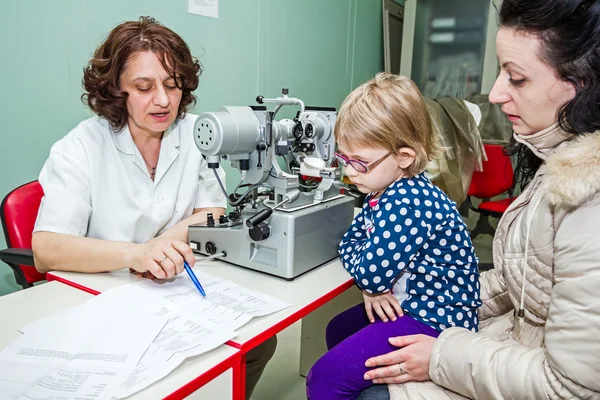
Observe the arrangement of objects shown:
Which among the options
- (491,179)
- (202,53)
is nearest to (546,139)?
(202,53)

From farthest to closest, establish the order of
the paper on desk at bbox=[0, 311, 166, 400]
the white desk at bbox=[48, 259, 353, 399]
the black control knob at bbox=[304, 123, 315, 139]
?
the black control knob at bbox=[304, 123, 315, 139]
the white desk at bbox=[48, 259, 353, 399]
the paper on desk at bbox=[0, 311, 166, 400]

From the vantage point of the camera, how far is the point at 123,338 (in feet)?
2.85

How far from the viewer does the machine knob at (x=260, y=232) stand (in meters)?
1.20

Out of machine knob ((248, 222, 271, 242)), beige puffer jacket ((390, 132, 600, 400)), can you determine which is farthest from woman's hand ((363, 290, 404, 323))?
machine knob ((248, 222, 271, 242))

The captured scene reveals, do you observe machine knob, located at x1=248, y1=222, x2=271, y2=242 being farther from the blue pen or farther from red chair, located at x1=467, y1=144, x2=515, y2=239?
red chair, located at x1=467, y1=144, x2=515, y2=239

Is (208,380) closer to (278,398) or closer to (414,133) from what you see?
(414,133)

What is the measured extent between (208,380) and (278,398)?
49.1 inches

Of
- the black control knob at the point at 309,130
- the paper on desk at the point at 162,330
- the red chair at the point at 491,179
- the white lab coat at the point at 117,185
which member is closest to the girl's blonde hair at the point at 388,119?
the black control knob at the point at 309,130

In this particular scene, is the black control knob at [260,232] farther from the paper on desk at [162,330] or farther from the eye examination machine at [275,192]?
the paper on desk at [162,330]

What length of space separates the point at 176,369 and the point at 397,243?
0.55 meters

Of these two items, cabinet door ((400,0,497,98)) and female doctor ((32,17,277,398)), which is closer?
female doctor ((32,17,277,398))

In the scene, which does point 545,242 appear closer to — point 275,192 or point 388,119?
point 388,119

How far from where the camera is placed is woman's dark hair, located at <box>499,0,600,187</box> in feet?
2.59

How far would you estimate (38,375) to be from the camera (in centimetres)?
75
